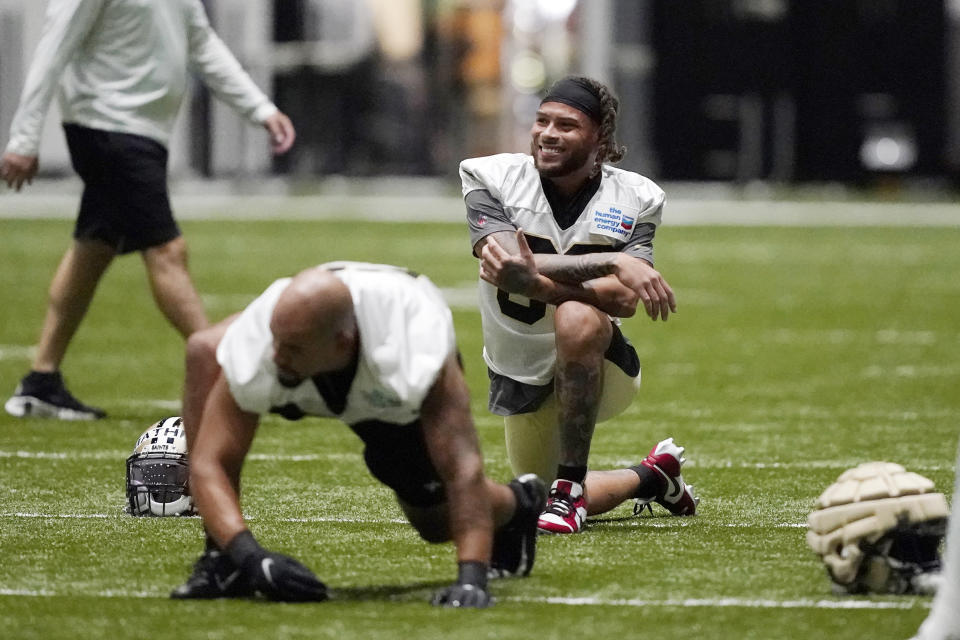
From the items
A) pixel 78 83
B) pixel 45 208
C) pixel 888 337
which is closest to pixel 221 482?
pixel 78 83

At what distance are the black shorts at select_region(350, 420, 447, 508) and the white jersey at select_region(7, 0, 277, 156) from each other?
11.3 ft

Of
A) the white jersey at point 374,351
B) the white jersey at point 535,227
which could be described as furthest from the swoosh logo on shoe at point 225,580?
the white jersey at point 535,227

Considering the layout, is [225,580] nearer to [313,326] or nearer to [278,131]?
[313,326]

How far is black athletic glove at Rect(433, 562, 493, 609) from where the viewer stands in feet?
14.5

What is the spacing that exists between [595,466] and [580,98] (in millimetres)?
1834

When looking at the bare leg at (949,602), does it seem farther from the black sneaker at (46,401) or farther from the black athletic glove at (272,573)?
the black sneaker at (46,401)

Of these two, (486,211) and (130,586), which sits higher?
(486,211)

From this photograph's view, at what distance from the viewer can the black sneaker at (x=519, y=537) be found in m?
4.82

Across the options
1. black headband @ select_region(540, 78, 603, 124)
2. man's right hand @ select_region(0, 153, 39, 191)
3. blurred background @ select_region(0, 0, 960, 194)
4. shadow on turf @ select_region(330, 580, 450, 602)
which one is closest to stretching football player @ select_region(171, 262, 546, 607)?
shadow on turf @ select_region(330, 580, 450, 602)

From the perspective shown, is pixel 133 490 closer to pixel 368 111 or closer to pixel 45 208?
pixel 45 208

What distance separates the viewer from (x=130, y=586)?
4754mm

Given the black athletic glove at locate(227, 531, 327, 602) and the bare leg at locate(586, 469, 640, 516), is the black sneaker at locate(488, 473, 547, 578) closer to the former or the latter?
the black athletic glove at locate(227, 531, 327, 602)

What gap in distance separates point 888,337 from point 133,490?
6902 millimetres

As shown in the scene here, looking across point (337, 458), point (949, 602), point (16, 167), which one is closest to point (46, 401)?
point (16, 167)
